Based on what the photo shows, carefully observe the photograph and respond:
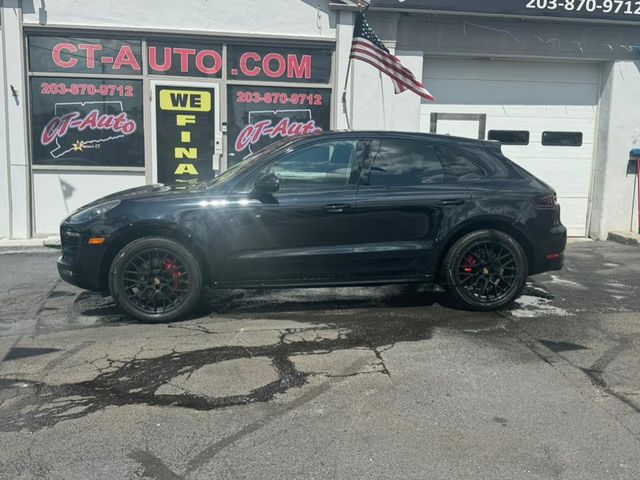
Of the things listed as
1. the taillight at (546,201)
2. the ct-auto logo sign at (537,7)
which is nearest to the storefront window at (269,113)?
the ct-auto logo sign at (537,7)

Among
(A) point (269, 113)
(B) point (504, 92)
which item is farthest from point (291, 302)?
(B) point (504, 92)

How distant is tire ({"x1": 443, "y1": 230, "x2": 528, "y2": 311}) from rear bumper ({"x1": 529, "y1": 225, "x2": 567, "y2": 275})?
15 centimetres

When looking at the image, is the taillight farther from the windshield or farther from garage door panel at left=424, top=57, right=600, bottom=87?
garage door panel at left=424, top=57, right=600, bottom=87

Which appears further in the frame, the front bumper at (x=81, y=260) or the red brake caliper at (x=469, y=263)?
the red brake caliper at (x=469, y=263)

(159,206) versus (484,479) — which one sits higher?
(159,206)

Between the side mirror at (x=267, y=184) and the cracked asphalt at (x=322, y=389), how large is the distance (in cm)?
121

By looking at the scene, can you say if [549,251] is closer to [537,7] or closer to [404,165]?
[404,165]

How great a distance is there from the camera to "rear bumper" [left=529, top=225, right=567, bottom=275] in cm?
598

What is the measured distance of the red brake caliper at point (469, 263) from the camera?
19.3 feet

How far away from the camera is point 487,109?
10.6m

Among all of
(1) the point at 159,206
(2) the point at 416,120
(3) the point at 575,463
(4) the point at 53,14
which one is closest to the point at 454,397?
(3) the point at 575,463

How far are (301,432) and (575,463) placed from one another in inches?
58.9

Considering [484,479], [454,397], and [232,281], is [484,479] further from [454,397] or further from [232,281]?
[232,281]

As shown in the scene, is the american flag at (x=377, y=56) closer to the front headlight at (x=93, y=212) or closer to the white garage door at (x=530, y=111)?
the white garage door at (x=530, y=111)
